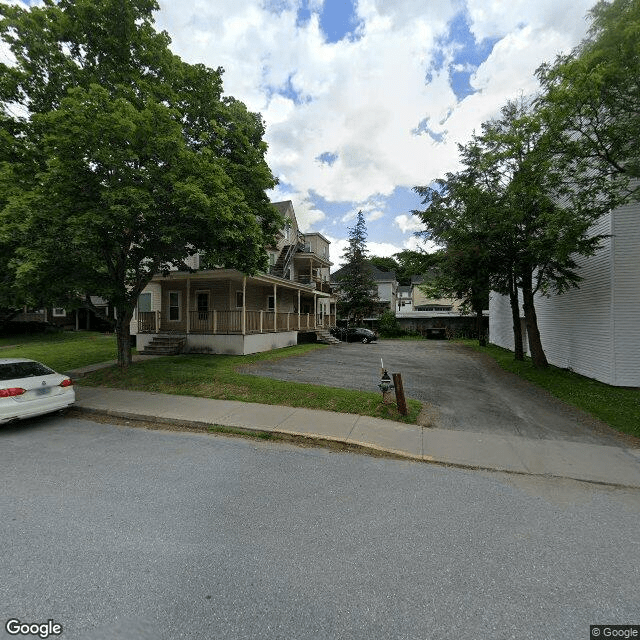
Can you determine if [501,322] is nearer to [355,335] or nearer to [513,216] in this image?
[355,335]

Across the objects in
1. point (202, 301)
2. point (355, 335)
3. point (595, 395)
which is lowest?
point (595, 395)

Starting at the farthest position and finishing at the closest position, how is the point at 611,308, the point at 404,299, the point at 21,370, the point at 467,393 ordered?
the point at 404,299
the point at 611,308
the point at 467,393
the point at 21,370

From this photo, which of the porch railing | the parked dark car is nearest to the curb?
the porch railing

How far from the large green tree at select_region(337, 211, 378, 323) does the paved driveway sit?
20690 mm

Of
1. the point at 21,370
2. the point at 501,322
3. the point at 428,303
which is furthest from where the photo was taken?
the point at 428,303

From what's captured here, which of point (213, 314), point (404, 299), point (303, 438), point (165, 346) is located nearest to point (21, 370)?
point (303, 438)

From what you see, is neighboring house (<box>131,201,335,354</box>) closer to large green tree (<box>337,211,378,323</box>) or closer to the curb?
the curb

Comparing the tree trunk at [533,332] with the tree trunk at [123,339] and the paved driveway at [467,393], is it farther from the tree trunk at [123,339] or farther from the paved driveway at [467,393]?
the tree trunk at [123,339]

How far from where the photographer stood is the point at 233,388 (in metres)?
9.17

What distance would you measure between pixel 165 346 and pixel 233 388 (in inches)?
334

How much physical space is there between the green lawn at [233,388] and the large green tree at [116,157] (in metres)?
1.41

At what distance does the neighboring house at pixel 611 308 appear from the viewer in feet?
33.2

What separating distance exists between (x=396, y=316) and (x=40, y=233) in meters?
33.7

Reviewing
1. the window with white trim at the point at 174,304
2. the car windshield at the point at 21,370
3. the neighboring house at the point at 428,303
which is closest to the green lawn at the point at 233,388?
the car windshield at the point at 21,370
